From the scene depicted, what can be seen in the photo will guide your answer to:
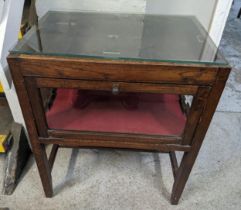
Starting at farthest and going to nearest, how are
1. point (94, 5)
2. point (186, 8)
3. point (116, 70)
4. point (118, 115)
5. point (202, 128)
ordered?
point (186, 8) → point (94, 5) → point (118, 115) → point (202, 128) → point (116, 70)

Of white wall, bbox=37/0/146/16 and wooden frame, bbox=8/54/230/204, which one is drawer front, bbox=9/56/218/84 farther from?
white wall, bbox=37/0/146/16

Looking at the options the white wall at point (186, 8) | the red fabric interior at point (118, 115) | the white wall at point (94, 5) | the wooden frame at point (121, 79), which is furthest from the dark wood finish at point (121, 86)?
the white wall at point (186, 8)

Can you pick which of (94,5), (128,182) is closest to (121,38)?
(94,5)

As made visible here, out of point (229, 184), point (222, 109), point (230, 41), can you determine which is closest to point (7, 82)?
point (229, 184)

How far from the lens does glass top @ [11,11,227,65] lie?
1.96 feet

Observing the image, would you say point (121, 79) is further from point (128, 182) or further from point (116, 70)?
point (128, 182)

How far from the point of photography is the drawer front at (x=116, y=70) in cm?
56

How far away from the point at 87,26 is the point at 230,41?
234cm

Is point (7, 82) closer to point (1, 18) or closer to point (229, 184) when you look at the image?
point (1, 18)

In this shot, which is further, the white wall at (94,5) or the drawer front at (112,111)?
Result: the white wall at (94,5)

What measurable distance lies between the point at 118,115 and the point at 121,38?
268 mm

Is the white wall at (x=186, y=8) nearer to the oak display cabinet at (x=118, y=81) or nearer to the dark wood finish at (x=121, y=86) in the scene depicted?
the oak display cabinet at (x=118, y=81)

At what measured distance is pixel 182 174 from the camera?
846 millimetres

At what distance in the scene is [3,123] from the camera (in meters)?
1.22
